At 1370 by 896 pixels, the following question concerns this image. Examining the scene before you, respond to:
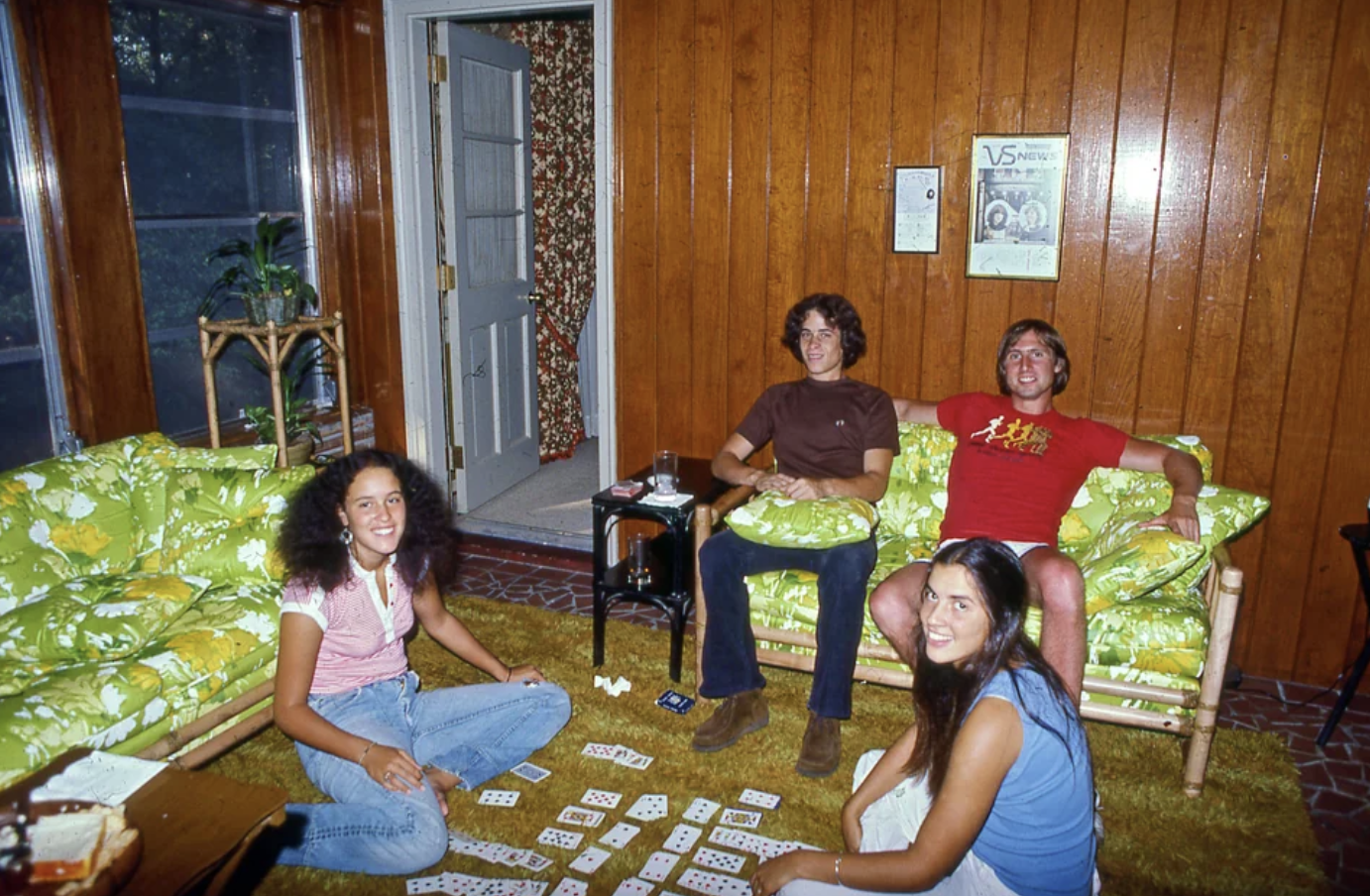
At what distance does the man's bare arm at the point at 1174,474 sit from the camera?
2801mm

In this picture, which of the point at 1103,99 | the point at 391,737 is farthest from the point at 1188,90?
the point at 391,737

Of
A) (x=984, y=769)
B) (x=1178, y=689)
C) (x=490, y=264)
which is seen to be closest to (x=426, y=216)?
(x=490, y=264)

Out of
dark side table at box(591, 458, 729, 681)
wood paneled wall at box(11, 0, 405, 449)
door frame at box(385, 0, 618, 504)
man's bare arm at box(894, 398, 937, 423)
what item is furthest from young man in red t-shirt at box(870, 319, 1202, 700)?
wood paneled wall at box(11, 0, 405, 449)

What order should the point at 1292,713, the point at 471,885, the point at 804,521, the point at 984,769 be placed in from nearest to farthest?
the point at 984,769, the point at 471,885, the point at 804,521, the point at 1292,713

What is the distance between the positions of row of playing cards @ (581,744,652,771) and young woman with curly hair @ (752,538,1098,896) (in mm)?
989

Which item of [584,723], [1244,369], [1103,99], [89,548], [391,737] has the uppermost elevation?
[1103,99]

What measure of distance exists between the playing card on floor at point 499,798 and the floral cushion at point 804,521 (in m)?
0.95

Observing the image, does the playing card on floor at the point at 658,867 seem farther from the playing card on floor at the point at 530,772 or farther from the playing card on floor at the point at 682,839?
the playing card on floor at the point at 530,772

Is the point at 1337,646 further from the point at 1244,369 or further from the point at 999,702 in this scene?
the point at 999,702

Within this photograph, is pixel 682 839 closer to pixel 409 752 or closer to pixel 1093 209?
pixel 409 752

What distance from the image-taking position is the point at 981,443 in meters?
3.18

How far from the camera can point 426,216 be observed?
4.50 meters

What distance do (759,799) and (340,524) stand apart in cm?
126

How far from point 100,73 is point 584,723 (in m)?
A: 2.75
